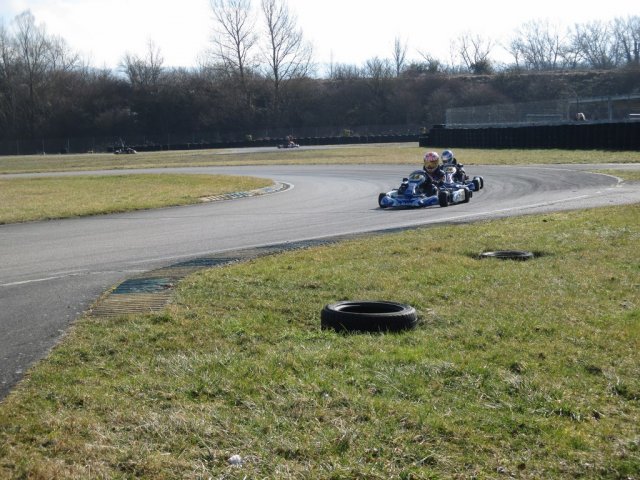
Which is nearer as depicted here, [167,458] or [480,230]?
[167,458]

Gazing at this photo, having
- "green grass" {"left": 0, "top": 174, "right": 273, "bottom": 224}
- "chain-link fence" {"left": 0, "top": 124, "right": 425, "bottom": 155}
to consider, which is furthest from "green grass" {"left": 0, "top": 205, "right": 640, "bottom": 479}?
"chain-link fence" {"left": 0, "top": 124, "right": 425, "bottom": 155}

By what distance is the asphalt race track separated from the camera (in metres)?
7.06

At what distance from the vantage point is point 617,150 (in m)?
33.2

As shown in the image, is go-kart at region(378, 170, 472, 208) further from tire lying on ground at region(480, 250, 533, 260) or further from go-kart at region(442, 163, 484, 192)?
tire lying on ground at region(480, 250, 533, 260)

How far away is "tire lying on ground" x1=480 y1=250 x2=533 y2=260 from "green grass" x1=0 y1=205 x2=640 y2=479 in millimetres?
1238

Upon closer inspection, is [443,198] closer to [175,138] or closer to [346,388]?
[346,388]

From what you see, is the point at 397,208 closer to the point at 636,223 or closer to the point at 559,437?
the point at 636,223

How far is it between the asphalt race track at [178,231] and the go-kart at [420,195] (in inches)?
11.8

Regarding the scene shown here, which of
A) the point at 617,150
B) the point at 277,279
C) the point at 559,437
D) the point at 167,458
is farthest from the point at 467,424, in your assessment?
the point at 617,150

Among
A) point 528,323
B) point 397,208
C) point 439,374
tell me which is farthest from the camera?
point 397,208

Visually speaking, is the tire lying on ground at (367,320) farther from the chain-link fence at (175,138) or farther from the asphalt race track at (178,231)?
the chain-link fence at (175,138)

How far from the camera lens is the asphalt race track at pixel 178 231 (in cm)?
706

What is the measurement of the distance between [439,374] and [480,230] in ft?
23.6

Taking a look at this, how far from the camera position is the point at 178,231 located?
43.8 ft
